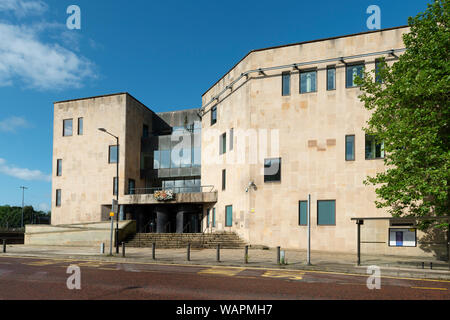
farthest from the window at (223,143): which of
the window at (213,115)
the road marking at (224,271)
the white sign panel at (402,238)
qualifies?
the road marking at (224,271)

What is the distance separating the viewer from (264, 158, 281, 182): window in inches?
1123

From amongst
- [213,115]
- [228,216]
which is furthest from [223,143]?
[228,216]

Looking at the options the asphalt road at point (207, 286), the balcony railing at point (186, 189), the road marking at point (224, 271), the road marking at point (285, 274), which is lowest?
the road marking at point (224, 271)

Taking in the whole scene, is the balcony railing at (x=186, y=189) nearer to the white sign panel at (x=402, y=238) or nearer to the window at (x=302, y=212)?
the window at (x=302, y=212)

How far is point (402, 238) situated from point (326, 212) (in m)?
5.37

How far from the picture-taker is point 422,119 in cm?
1680

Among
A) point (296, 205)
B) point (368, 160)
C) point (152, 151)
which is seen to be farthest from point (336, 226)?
point (152, 151)

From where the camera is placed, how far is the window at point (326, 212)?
26.6 m

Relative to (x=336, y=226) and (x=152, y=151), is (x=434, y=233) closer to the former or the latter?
(x=336, y=226)

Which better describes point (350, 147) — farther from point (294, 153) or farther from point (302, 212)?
point (302, 212)

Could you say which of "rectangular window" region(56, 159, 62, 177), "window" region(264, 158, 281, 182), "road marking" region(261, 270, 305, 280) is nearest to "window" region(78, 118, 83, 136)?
"rectangular window" region(56, 159, 62, 177)

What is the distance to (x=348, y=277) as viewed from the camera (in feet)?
46.2

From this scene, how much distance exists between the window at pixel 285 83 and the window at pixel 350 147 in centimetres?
614
